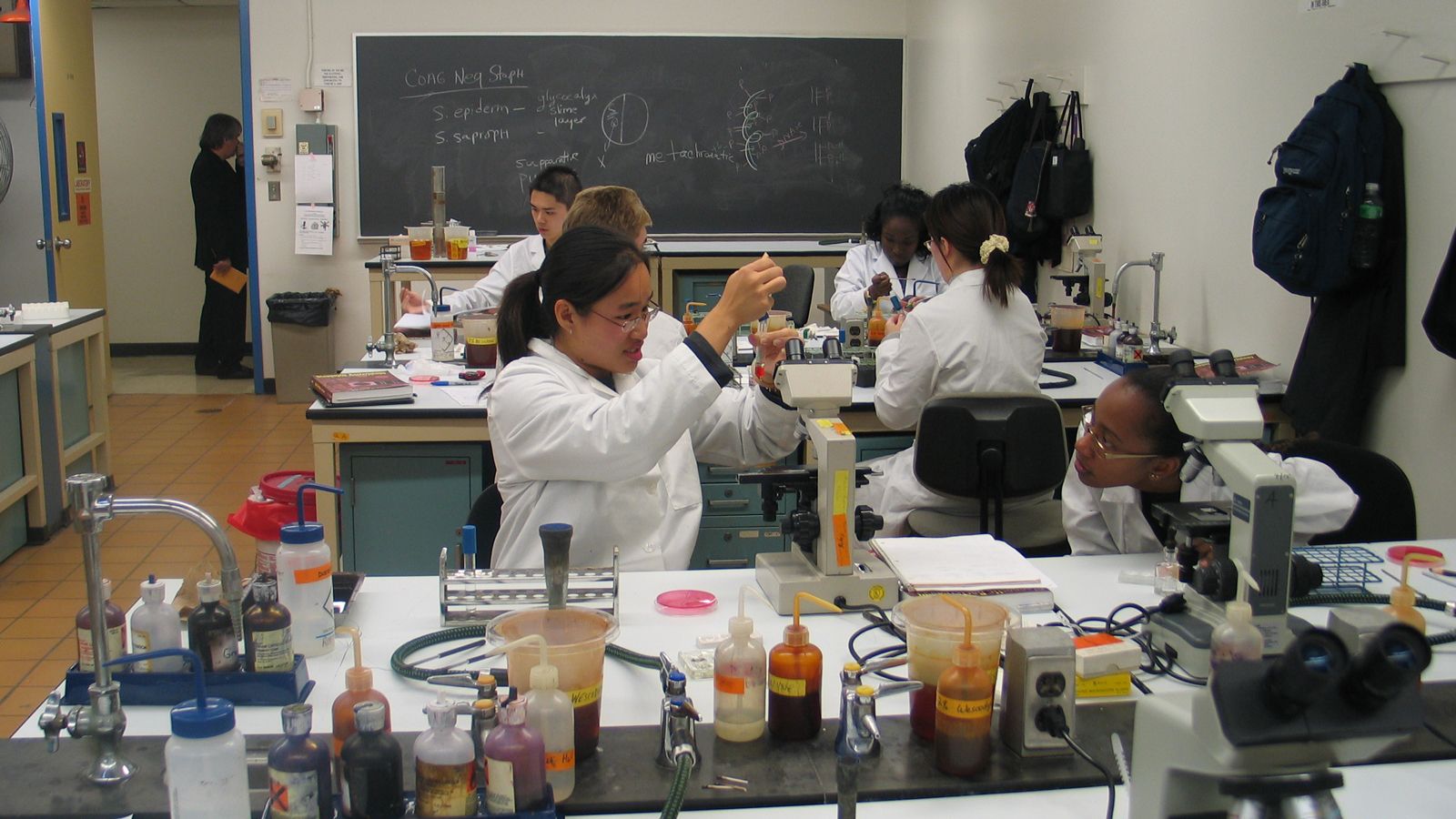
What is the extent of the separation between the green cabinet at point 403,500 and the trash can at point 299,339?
3824 millimetres

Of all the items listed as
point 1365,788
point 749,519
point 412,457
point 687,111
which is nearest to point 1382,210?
point 749,519

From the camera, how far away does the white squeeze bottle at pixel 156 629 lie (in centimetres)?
161

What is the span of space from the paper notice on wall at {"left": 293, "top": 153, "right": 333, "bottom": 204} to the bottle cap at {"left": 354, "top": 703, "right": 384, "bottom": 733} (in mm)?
6261

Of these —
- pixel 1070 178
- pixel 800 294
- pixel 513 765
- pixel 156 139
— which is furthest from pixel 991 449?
pixel 156 139

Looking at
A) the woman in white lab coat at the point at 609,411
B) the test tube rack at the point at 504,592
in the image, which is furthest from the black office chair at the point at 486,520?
the test tube rack at the point at 504,592

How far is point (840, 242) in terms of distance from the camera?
7.20 metres

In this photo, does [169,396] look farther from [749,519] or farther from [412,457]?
[749,519]

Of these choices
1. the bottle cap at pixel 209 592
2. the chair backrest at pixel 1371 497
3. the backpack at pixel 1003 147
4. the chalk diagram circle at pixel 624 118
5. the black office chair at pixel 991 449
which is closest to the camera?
the bottle cap at pixel 209 592

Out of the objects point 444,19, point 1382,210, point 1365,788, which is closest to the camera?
point 1365,788

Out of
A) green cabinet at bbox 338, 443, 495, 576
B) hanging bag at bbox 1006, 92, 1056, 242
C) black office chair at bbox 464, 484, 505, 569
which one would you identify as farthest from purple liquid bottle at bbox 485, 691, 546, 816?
hanging bag at bbox 1006, 92, 1056, 242

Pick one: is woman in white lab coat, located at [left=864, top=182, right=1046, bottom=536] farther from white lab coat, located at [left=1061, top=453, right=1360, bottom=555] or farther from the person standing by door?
the person standing by door

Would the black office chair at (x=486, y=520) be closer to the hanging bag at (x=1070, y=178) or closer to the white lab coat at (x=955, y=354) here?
the white lab coat at (x=955, y=354)

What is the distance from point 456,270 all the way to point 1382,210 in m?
4.26

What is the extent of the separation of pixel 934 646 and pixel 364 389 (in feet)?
7.42
